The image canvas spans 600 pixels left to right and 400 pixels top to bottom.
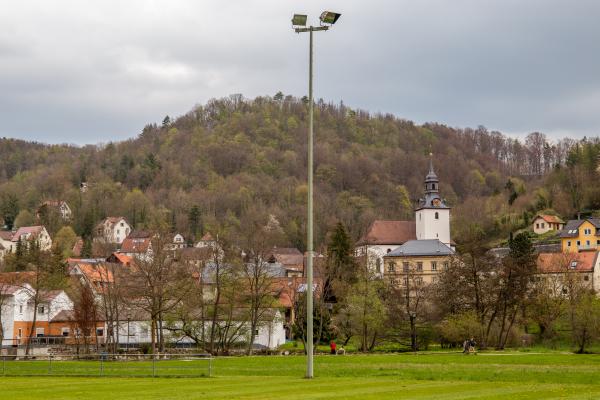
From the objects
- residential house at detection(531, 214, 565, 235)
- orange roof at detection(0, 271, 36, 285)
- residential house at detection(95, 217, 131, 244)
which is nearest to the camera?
orange roof at detection(0, 271, 36, 285)

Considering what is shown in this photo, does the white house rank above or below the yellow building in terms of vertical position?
below

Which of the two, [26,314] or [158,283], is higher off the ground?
[158,283]

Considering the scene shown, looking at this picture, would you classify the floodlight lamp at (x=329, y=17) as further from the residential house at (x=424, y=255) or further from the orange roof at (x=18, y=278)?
the residential house at (x=424, y=255)

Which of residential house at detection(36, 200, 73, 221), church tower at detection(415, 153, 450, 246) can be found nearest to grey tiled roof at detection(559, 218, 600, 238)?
church tower at detection(415, 153, 450, 246)

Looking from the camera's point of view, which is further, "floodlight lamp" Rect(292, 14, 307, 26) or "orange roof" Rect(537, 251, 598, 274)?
"orange roof" Rect(537, 251, 598, 274)

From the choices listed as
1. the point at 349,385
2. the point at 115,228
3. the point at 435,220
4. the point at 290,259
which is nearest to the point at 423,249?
the point at 435,220

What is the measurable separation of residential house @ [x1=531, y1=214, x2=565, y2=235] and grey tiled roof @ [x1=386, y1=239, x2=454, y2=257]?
70.3 feet

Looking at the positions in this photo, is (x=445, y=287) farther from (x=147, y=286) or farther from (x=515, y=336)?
(x=147, y=286)

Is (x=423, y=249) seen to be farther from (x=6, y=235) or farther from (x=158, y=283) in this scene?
(x=6, y=235)

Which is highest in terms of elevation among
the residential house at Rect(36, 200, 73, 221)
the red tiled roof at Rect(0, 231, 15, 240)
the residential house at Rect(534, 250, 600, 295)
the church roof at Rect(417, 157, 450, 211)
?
the residential house at Rect(36, 200, 73, 221)

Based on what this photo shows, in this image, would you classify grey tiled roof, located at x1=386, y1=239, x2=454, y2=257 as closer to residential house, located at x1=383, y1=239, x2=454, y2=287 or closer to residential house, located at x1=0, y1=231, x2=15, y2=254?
residential house, located at x1=383, y1=239, x2=454, y2=287

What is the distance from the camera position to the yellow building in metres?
132

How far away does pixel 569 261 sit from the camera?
10188cm

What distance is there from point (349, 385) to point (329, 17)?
12.7m
